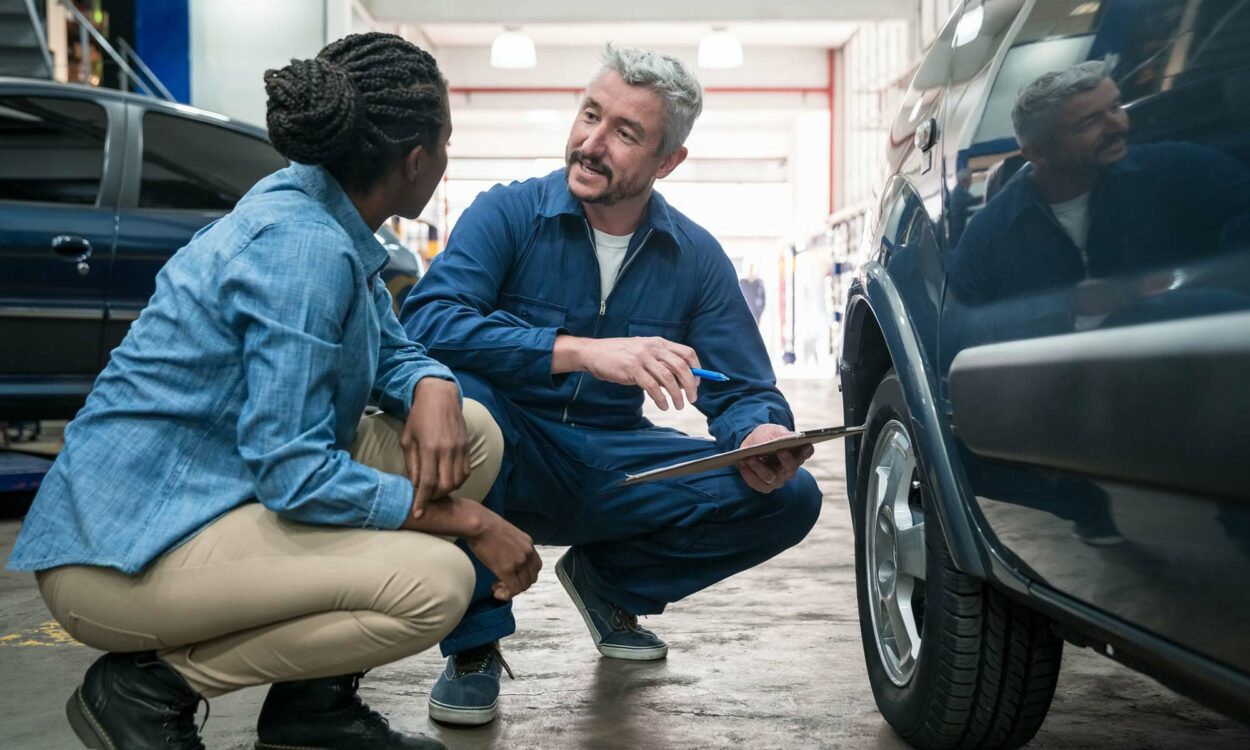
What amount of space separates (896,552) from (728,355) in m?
0.67

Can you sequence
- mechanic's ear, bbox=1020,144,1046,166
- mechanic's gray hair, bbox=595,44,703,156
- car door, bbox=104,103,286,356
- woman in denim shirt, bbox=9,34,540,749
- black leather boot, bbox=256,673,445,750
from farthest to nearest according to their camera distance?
1. car door, bbox=104,103,286,356
2. mechanic's gray hair, bbox=595,44,703,156
3. black leather boot, bbox=256,673,445,750
4. woman in denim shirt, bbox=9,34,540,749
5. mechanic's ear, bbox=1020,144,1046,166

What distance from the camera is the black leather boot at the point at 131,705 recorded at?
161 cm

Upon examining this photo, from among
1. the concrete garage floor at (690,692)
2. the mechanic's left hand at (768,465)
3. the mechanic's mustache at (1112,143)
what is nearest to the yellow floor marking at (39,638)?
the concrete garage floor at (690,692)

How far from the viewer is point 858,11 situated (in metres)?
12.5

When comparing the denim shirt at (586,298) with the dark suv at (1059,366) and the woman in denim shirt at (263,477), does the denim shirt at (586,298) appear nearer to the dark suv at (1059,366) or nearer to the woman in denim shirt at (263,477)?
the dark suv at (1059,366)

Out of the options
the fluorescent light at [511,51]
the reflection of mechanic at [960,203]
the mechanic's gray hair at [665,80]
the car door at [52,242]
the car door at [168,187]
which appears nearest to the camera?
the reflection of mechanic at [960,203]

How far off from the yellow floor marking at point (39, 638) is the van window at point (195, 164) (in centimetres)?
205

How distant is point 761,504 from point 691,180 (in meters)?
21.7

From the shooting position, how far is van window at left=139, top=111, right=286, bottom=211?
4500mm

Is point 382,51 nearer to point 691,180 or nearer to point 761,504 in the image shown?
point 761,504

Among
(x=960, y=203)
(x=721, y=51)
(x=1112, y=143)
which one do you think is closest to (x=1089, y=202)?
(x=1112, y=143)

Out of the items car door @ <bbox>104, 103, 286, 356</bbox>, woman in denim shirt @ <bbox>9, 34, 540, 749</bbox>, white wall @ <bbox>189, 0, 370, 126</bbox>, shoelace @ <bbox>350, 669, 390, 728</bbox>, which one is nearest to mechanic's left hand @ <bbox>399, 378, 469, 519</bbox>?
woman in denim shirt @ <bbox>9, 34, 540, 749</bbox>

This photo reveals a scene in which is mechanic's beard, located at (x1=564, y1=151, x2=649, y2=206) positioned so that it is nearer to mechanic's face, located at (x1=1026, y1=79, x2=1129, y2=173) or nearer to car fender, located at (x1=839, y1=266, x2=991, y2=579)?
car fender, located at (x1=839, y1=266, x2=991, y2=579)

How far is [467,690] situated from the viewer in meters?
2.09
